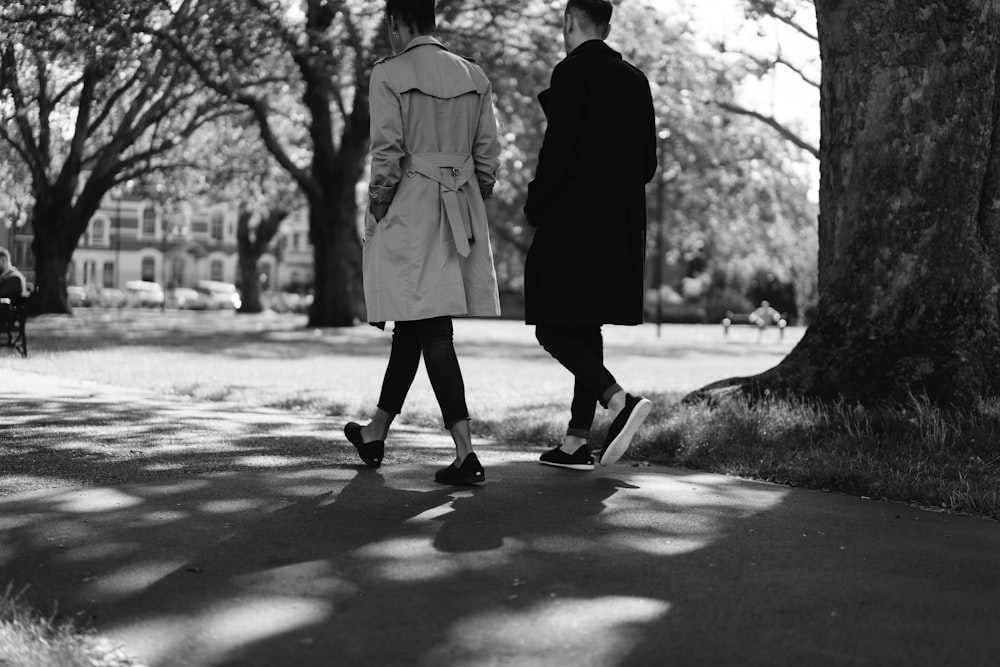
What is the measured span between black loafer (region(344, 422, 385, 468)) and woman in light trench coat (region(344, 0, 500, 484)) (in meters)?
0.44

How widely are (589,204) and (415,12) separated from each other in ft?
3.87

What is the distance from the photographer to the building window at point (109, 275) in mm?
89750

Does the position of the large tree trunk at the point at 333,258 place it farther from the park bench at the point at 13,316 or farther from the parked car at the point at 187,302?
the parked car at the point at 187,302

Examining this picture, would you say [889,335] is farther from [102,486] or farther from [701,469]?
[102,486]

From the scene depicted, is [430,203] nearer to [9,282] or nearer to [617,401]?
[617,401]

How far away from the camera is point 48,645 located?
2713 mm

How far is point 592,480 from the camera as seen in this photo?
5230mm

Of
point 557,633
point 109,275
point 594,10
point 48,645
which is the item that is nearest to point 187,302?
point 109,275

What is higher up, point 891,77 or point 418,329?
point 891,77

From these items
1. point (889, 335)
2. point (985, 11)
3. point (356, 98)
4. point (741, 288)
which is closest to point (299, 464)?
point (889, 335)

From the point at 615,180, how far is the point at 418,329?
1.19 m

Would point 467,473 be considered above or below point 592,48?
below

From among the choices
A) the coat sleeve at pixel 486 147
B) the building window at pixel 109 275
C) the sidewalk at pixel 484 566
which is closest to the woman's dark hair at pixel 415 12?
the coat sleeve at pixel 486 147

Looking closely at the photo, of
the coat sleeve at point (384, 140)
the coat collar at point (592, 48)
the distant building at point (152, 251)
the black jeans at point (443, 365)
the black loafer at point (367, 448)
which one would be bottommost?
the black loafer at point (367, 448)
